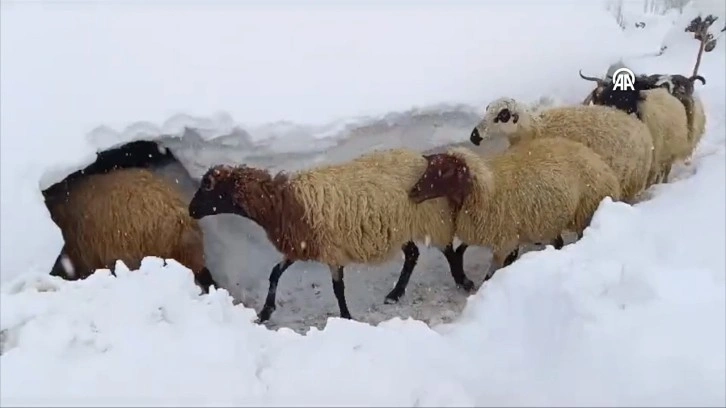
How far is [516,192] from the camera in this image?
18.2 ft

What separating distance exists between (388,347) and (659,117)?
4.10 m

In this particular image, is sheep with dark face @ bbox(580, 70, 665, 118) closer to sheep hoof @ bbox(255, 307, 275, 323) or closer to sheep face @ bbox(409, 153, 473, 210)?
sheep face @ bbox(409, 153, 473, 210)

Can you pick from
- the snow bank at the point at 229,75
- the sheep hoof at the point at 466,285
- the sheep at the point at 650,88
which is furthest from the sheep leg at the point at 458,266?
the sheep at the point at 650,88

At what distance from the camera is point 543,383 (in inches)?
136

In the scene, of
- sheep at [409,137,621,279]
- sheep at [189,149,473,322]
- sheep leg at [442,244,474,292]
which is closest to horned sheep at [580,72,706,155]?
sheep at [409,137,621,279]

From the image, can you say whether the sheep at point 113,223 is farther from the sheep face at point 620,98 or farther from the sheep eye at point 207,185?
the sheep face at point 620,98

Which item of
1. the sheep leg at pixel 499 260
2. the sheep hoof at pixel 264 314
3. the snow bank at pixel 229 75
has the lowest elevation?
the sheep hoof at pixel 264 314

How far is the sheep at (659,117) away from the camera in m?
6.59

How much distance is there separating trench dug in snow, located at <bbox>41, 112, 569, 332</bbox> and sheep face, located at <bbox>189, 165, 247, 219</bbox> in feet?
1.31

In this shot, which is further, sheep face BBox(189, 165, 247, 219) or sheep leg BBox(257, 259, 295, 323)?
sheep leg BBox(257, 259, 295, 323)

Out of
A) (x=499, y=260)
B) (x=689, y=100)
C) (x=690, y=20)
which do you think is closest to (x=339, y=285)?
(x=499, y=260)

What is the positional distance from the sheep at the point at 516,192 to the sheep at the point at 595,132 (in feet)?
1.19

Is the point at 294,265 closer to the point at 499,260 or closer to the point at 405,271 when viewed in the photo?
the point at 405,271

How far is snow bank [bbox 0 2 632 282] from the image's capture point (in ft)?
15.9
